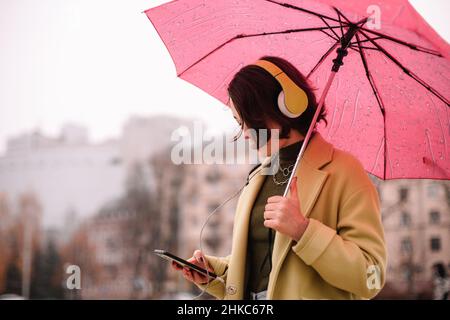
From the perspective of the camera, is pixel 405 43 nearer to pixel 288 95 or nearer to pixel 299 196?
pixel 288 95

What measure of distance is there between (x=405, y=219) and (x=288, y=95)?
32.7 meters

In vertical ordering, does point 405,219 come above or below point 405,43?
below

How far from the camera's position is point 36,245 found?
4134 cm

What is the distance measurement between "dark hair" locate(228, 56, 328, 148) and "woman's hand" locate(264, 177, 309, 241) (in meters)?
0.35

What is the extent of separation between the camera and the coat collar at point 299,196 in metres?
2.07

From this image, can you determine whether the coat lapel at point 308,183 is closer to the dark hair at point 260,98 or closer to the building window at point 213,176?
the dark hair at point 260,98

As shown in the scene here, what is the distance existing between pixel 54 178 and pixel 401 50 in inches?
1861

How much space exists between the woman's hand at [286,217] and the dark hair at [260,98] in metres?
0.35

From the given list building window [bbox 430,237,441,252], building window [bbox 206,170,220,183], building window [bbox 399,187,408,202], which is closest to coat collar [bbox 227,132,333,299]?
building window [bbox 399,187,408,202]

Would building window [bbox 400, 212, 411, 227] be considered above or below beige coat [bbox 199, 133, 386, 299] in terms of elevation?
below

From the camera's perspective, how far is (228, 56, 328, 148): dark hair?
2.22m

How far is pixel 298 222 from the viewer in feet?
6.43

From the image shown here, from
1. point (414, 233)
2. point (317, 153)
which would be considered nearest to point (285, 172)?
point (317, 153)

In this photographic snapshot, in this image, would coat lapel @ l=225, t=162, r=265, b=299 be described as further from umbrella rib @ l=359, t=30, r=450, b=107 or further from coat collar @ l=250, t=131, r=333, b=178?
umbrella rib @ l=359, t=30, r=450, b=107
